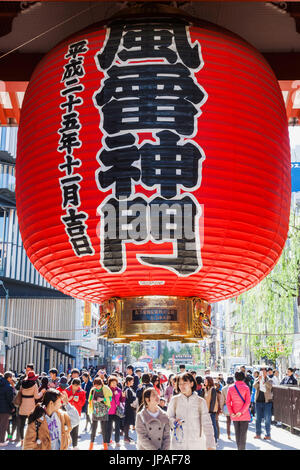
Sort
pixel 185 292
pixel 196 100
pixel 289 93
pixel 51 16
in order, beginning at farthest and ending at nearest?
pixel 289 93
pixel 51 16
pixel 185 292
pixel 196 100

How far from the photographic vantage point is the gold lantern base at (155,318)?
9.12 feet

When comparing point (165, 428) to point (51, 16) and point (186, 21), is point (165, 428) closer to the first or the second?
point (186, 21)

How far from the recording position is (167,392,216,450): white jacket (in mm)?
4188

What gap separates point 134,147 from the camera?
2.31 meters

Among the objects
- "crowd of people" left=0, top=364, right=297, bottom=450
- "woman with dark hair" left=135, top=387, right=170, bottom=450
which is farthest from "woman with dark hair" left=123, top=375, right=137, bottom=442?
"woman with dark hair" left=135, top=387, right=170, bottom=450

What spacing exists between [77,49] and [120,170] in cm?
86

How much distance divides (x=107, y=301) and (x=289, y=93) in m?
2.64

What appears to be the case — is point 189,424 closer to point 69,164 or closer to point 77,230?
point 77,230

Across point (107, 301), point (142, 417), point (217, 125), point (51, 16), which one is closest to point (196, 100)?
point (217, 125)

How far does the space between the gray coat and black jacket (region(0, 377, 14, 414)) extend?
5.21 meters

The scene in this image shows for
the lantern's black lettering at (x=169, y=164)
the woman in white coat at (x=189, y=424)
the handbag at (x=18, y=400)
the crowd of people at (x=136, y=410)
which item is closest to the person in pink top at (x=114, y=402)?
the crowd of people at (x=136, y=410)

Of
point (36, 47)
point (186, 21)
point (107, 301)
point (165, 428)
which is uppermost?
point (36, 47)

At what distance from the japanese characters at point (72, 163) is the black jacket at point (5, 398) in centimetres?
675

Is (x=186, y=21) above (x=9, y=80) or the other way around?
the other way around
